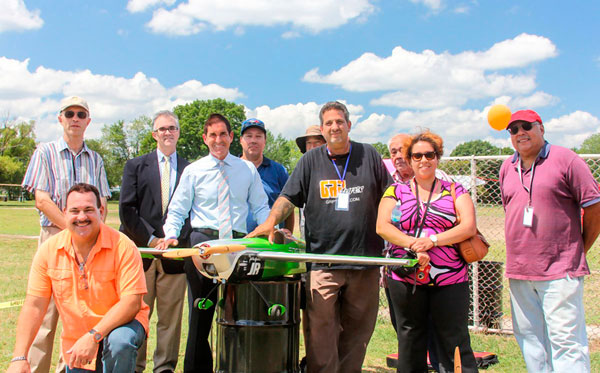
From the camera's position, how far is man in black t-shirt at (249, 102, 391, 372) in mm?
3857

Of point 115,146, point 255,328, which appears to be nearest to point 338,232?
point 255,328

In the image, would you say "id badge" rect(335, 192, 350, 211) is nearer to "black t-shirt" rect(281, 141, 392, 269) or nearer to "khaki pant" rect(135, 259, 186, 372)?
"black t-shirt" rect(281, 141, 392, 269)

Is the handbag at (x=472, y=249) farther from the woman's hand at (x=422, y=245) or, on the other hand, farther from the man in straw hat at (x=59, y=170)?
the man in straw hat at (x=59, y=170)

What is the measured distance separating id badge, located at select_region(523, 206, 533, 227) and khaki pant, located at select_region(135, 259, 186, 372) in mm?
2820

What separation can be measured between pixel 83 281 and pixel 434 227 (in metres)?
2.38

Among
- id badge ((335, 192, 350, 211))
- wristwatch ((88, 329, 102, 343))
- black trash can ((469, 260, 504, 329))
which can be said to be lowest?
black trash can ((469, 260, 504, 329))

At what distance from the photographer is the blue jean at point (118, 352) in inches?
123

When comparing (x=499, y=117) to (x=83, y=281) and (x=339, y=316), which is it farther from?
(x=83, y=281)

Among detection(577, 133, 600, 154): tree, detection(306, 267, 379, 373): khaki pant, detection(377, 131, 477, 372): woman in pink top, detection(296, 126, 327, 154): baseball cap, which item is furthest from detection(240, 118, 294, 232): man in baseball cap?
Result: detection(577, 133, 600, 154): tree

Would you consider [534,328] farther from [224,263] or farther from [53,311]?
[53,311]

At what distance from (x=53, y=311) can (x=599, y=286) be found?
26.5 feet

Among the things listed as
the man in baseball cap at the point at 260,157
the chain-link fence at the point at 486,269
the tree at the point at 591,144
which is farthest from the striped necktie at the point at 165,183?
the tree at the point at 591,144

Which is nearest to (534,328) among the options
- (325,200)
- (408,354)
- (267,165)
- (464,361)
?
(464,361)

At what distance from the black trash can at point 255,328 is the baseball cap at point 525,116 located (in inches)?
83.5
